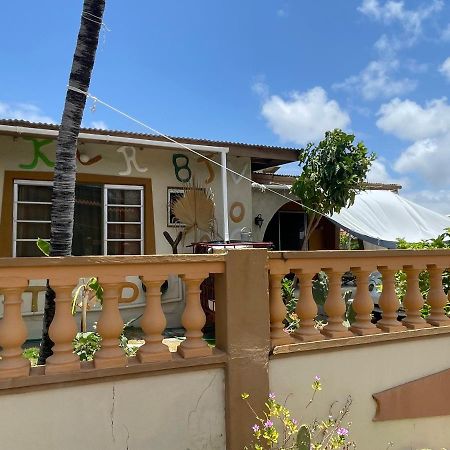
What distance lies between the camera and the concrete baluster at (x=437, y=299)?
133 inches

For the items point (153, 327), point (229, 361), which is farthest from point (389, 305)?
point (153, 327)

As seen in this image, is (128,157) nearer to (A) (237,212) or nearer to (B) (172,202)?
(B) (172,202)

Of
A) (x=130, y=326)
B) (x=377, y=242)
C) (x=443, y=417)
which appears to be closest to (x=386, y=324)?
(x=443, y=417)

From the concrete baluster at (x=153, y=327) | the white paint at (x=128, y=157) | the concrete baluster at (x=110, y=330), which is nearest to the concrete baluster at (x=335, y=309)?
the concrete baluster at (x=153, y=327)

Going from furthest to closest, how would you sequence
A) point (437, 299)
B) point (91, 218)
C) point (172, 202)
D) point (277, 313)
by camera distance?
point (172, 202), point (91, 218), point (437, 299), point (277, 313)

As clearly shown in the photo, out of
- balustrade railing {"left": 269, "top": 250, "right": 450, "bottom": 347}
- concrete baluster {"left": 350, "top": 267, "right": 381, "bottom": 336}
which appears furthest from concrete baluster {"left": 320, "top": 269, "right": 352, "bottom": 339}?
concrete baluster {"left": 350, "top": 267, "right": 381, "bottom": 336}

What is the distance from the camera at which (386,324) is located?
10.4 feet

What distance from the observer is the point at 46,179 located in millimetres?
6551

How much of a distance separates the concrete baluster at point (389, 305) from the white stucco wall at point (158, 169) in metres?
4.64

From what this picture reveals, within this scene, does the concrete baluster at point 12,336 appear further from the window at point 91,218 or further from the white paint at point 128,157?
the white paint at point 128,157

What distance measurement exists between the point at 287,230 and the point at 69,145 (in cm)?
923

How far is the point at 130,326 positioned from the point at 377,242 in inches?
204

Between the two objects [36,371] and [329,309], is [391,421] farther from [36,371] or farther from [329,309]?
[36,371]

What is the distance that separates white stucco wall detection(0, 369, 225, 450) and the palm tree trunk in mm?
1061
